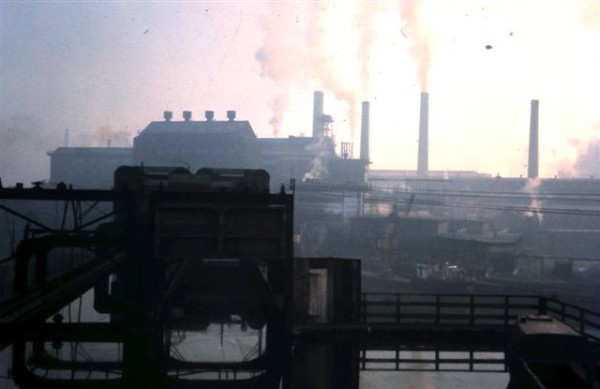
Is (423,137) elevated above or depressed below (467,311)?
above

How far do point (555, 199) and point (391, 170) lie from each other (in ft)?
288

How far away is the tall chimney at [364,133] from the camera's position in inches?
3612

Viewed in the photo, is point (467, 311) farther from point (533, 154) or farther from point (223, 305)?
point (533, 154)

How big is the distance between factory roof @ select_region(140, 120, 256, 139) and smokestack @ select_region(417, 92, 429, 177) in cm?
2597

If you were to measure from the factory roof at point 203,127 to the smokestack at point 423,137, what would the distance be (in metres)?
26.0

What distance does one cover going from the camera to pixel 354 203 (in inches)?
2709

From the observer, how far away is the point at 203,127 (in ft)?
273

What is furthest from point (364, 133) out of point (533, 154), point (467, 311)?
point (467, 311)

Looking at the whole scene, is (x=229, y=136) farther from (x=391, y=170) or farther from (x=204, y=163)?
(x=391, y=170)

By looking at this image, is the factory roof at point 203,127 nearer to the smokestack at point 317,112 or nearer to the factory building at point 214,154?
the factory building at point 214,154

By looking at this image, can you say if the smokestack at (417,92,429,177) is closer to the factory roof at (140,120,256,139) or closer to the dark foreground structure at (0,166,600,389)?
the factory roof at (140,120,256,139)

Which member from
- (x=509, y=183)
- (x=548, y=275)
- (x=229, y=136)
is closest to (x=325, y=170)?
(x=229, y=136)

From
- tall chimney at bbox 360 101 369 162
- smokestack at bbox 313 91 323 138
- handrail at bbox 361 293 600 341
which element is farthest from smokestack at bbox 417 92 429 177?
handrail at bbox 361 293 600 341

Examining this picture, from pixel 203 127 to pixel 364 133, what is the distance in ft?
83.4
